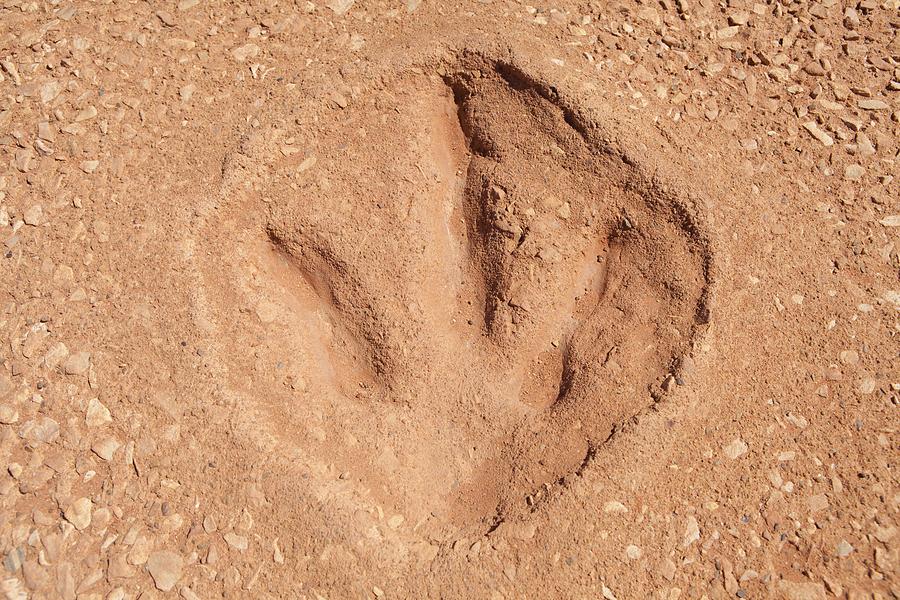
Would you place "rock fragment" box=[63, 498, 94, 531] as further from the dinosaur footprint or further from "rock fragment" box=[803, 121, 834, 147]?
"rock fragment" box=[803, 121, 834, 147]

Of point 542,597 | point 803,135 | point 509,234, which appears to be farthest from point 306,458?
point 803,135

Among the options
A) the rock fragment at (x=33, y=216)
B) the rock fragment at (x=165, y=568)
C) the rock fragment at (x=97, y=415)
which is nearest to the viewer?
the rock fragment at (x=165, y=568)

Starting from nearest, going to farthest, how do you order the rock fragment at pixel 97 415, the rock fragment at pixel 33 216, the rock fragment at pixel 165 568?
1. the rock fragment at pixel 165 568
2. the rock fragment at pixel 97 415
3. the rock fragment at pixel 33 216

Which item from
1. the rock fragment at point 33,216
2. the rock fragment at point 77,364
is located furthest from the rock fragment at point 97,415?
the rock fragment at point 33,216

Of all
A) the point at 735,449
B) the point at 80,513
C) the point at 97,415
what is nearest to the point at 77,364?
the point at 97,415

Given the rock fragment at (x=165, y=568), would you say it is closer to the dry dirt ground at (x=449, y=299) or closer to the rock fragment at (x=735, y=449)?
the dry dirt ground at (x=449, y=299)

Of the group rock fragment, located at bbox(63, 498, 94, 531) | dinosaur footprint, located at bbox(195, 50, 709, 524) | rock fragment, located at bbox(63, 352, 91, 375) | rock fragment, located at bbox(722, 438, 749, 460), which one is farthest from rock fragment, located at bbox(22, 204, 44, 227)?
rock fragment, located at bbox(722, 438, 749, 460)

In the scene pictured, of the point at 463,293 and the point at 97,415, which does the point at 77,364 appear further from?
the point at 463,293
